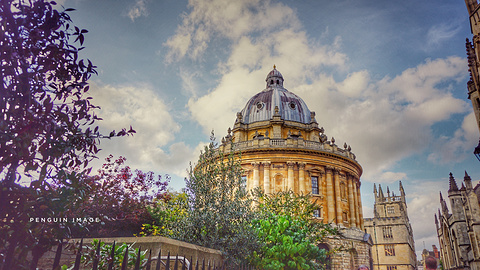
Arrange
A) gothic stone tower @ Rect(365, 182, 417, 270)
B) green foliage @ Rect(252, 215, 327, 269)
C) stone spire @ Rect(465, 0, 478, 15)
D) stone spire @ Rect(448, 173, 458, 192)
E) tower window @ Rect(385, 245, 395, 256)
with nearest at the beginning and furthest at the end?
green foliage @ Rect(252, 215, 327, 269)
stone spire @ Rect(465, 0, 478, 15)
stone spire @ Rect(448, 173, 458, 192)
gothic stone tower @ Rect(365, 182, 417, 270)
tower window @ Rect(385, 245, 395, 256)

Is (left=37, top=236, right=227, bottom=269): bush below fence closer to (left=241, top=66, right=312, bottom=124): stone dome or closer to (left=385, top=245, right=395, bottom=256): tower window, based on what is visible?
(left=241, top=66, right=312, bottom=124): stone dome

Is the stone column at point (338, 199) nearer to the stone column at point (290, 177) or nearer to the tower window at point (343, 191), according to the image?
the tower window at point (343, 191)

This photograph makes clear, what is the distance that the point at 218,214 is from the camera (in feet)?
36.2

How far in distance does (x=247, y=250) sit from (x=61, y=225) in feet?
26.9

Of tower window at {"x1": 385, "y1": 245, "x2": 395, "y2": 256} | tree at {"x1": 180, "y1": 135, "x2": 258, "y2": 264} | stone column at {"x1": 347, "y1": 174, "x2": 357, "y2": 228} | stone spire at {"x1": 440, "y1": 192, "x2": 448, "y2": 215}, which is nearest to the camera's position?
tree at {"x1": 180, "y1": 135, "x2": 258, "y2": 264}

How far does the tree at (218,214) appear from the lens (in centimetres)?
1013

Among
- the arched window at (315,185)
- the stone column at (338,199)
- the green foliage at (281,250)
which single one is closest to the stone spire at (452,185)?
the stone column at (338,199)

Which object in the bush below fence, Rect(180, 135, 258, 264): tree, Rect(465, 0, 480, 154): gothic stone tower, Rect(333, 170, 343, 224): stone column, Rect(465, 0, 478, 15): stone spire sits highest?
Rect(465, 0, 478, 15): stone spire

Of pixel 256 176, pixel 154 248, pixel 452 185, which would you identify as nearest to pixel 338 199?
Answer: pixel 256 176

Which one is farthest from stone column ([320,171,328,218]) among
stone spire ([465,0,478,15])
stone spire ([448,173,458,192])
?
stone spire ([448,173,458,192])

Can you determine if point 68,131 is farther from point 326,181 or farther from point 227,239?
point 326,181

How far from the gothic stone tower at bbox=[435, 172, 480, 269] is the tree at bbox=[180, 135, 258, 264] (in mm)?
32131

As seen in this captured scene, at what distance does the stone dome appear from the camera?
127 feet

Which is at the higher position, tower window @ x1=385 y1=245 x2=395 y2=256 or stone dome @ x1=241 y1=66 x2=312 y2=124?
stone dome @ x1=241 y1=66 x2=312 y2=124
